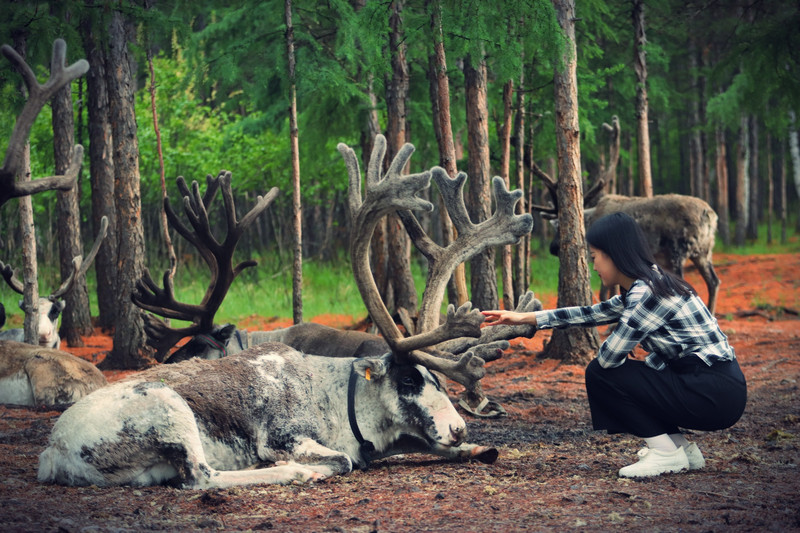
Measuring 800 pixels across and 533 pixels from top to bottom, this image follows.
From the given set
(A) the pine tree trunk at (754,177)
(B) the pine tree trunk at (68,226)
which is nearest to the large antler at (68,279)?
(B) the pine tree trunk at (68,226)

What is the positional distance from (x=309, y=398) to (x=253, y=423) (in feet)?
A: 1.47

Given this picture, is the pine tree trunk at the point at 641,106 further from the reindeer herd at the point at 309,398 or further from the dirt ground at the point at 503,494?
the reindeer herd at the point at 309,398

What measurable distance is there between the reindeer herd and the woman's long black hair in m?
0.90

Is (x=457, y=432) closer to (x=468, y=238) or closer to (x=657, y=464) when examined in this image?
(x=657, y=464)

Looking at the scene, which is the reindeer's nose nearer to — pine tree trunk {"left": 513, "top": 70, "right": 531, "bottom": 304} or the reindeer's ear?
the reindeer's ear

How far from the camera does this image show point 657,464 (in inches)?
202

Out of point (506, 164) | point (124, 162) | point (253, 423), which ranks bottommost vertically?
point (253, 423)

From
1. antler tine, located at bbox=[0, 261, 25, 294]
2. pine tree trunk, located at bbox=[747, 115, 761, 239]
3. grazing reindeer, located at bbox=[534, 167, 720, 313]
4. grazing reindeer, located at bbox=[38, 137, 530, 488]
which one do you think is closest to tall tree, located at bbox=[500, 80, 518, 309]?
grazing reindeer, located at bbox=[534, 167, 720, 313]

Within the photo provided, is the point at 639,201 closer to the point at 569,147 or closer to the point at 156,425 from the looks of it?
the point at 569,147

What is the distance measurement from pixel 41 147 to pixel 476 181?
11.4 metres

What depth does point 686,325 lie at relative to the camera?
16.8 ft

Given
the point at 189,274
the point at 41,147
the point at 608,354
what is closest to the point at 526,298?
the point at 608,354

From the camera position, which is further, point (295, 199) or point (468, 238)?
point (295, 199)

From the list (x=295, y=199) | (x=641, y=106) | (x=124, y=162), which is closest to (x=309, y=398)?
(x=295, y=199)
